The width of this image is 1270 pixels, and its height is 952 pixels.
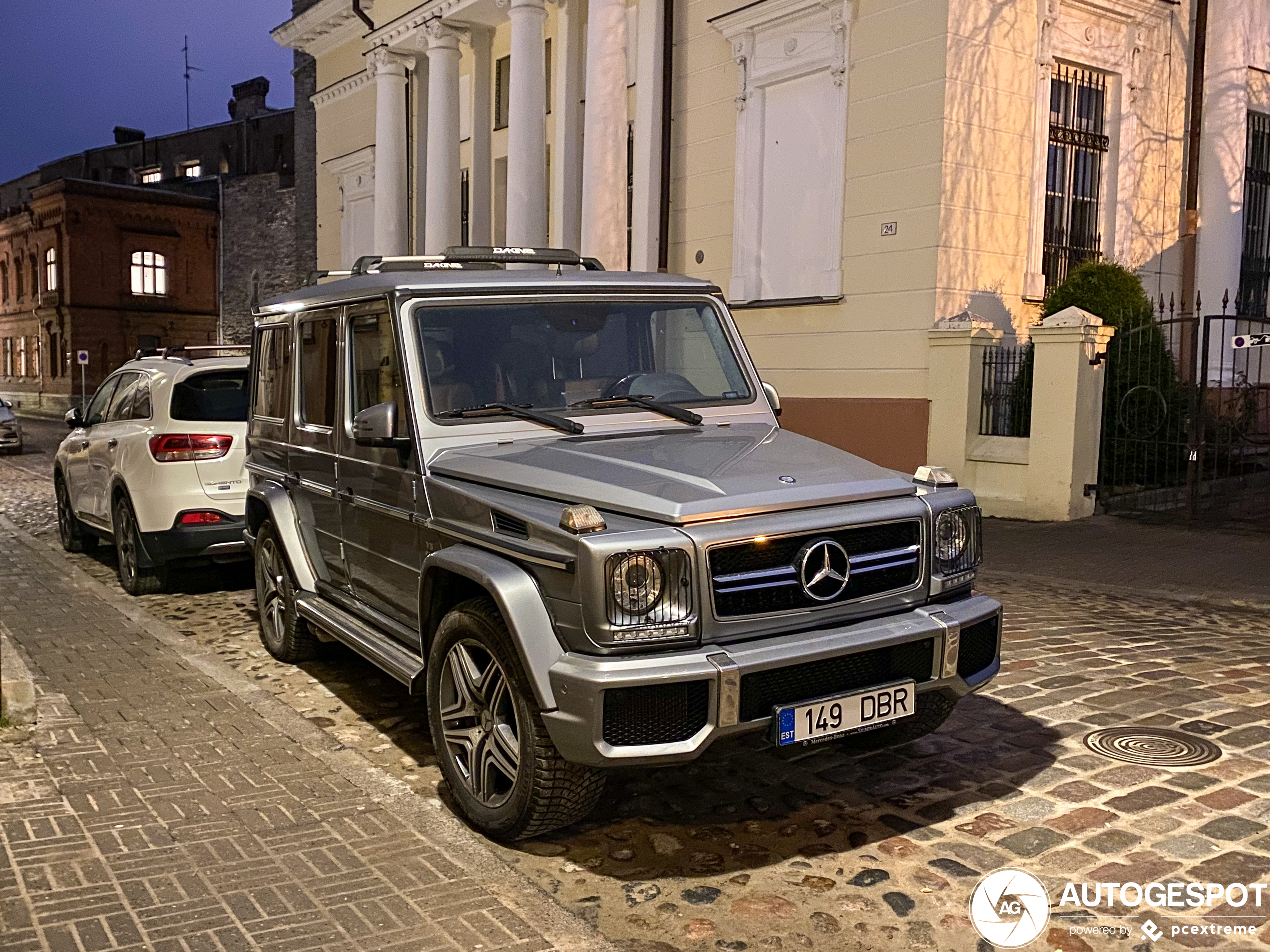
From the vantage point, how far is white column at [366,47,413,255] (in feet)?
79.4

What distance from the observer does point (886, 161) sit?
558 inches

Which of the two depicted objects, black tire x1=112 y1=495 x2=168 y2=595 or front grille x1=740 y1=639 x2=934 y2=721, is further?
black tire x1=112 y1=495 x2=168 y2=595

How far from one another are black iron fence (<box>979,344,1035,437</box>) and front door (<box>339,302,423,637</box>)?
9.00m

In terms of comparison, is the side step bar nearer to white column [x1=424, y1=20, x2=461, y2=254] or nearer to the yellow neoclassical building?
the yellow neoclassical building

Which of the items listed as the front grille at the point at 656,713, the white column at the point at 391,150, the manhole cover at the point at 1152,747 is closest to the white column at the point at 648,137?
the white column at the point at 391,150

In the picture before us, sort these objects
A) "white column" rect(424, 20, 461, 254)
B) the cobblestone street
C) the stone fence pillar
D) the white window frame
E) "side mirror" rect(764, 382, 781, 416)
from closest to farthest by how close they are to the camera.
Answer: the cobblestone street < "side mirror" rect(764, 382, 781, 416) < the stone fence pillar < the white window frame < "white column" rect(424, 20, 461, 254)

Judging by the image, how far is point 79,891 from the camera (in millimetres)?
3854

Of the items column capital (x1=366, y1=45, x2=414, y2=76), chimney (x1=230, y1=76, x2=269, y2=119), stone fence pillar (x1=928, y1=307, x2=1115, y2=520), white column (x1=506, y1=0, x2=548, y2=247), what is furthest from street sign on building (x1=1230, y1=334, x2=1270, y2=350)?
chimney (x1=230, y1=76, x2=269, y2=119)

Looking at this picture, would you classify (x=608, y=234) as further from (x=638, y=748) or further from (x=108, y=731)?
(x=638, y=748)

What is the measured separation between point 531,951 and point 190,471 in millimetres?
6207

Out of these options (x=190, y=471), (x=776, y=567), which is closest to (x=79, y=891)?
(x=776, y=567)

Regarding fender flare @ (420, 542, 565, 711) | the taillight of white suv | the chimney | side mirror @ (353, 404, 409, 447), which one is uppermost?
the chimney

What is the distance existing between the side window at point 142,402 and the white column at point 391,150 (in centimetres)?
1582

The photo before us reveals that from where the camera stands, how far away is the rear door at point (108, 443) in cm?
953
